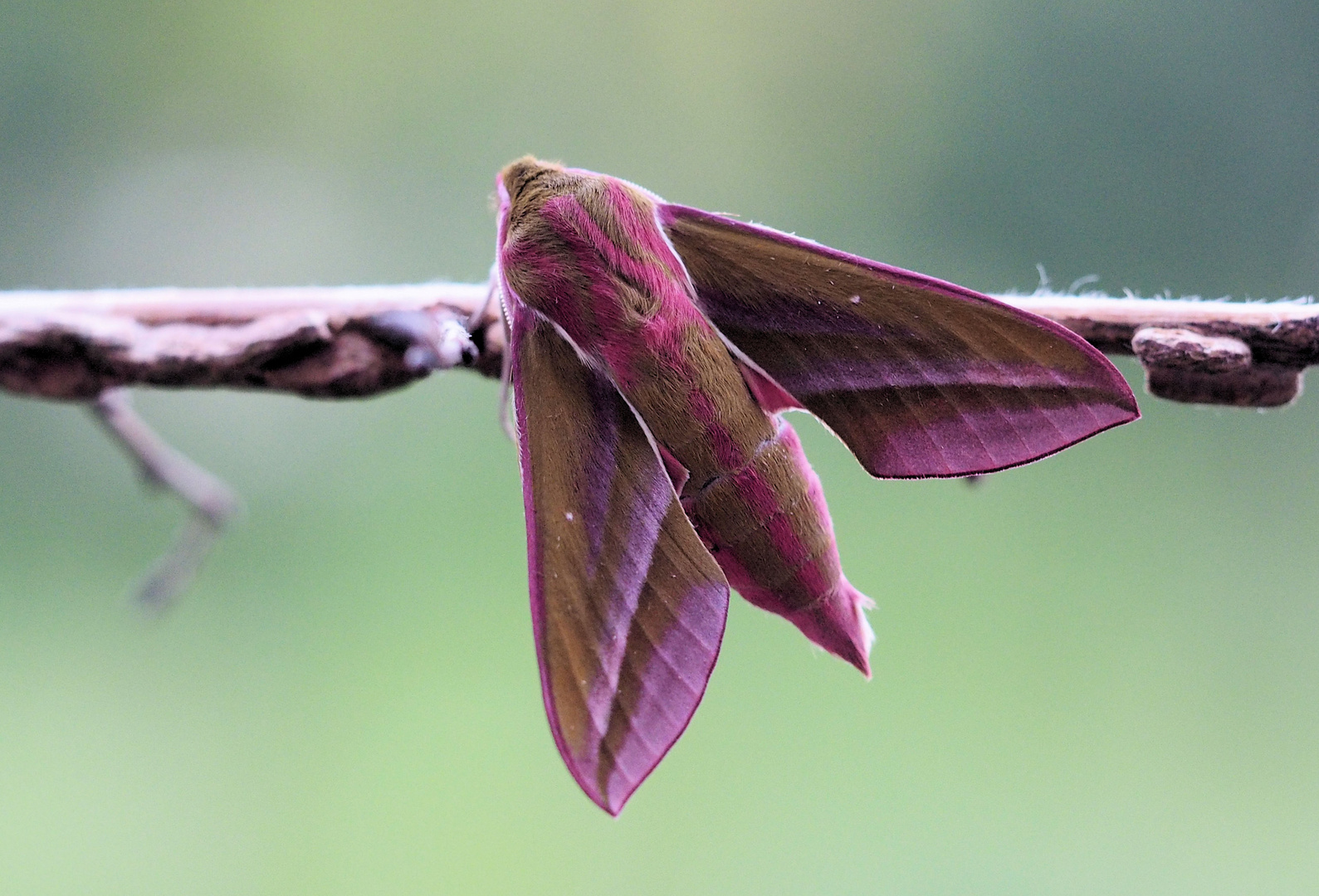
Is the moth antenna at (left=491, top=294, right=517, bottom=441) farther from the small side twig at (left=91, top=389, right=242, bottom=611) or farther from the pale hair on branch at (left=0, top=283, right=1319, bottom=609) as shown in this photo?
the small side twig at (left=91, top=389, right=242, bottom=611)

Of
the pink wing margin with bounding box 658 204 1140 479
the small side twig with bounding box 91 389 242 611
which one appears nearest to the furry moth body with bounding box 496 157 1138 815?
the pink wing margin with bounding box 658 204 1140 479

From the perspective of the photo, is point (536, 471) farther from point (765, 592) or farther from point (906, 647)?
point (906, 647)

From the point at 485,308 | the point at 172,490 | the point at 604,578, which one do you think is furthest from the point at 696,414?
the point at 172,490

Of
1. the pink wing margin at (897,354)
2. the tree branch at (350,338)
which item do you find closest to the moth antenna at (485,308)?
the tree branch at (350,338)

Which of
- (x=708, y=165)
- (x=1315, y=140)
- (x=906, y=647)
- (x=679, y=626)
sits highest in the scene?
(x=1315, y=140)

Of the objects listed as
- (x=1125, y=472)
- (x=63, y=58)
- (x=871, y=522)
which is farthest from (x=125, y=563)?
(x=1125, y=472)

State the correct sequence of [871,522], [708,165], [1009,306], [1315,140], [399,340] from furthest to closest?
1. [708,165]
2. [871,522]
3. [1315,140]
4. [399,340]
5. [1009,306]
